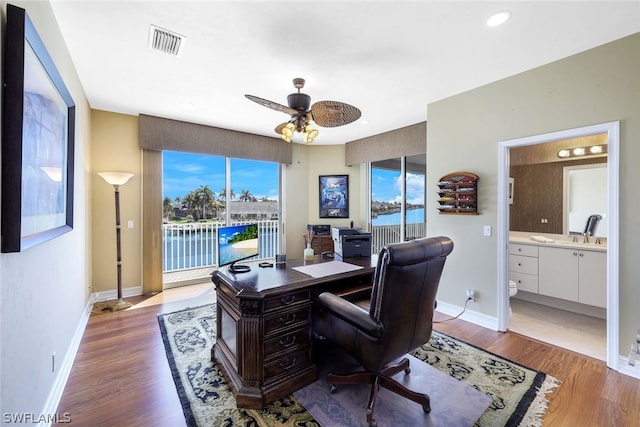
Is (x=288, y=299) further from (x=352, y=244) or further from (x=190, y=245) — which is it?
(x=190, y=245)

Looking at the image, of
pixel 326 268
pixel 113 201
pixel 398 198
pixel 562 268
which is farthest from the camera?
pixel 398 198

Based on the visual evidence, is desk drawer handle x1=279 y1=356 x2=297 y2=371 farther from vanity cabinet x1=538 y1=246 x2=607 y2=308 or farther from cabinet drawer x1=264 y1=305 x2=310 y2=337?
vanity cabinet x1=538 y1=246 x2=607 y2=308

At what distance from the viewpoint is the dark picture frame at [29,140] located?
3.70ft

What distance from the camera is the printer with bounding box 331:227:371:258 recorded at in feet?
8.87

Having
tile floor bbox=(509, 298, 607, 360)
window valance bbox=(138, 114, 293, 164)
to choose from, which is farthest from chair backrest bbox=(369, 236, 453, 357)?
window valance bbox=(138, 114, 293, 164)

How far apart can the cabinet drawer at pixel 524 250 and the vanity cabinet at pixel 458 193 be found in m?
1.26

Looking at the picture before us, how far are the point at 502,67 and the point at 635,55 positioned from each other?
87cm

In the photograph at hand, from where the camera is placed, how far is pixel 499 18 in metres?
1.90

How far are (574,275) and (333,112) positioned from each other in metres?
3.43

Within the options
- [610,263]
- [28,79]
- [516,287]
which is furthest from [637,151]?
[28,79]

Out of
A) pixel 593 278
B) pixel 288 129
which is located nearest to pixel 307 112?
pixel 288 129

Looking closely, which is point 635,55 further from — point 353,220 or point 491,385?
point 353,220

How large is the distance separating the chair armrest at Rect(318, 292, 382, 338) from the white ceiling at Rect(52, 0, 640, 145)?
1.95m

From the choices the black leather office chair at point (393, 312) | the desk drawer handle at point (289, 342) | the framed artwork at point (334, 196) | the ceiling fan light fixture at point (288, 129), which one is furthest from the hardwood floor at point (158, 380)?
the framed artwork at point (334, 196)
